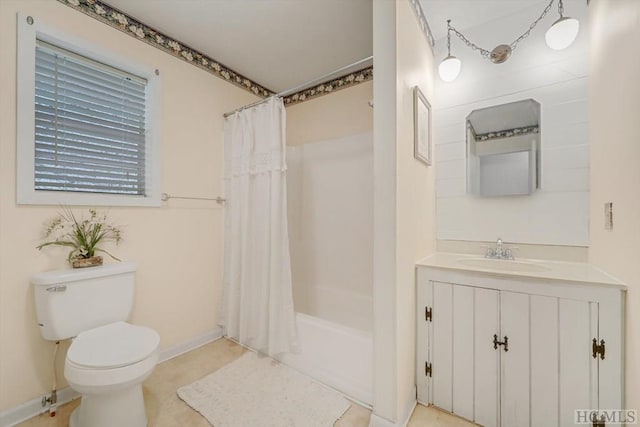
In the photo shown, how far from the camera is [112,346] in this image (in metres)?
1.26

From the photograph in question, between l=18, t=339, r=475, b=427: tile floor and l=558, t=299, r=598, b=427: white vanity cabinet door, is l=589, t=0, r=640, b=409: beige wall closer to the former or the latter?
l=558, t=299, r=598, b=427: white vanity cabinet door

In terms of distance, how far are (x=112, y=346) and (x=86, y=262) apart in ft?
1.80

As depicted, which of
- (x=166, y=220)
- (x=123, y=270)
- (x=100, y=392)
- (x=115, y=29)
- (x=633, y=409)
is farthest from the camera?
(x=166, y=220)

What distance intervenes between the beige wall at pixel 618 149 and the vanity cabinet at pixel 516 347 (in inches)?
3.3

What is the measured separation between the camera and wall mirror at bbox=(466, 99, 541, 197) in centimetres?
161

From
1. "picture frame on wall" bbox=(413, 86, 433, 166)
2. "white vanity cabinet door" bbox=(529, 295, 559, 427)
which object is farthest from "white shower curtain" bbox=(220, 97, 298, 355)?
"white vanity cabinet door" bbox=(529, 295, 559, 427)

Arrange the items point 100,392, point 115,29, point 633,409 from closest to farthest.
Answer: point 633,409, point 100,392, point 115,29

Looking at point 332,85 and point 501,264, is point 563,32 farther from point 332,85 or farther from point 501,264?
point 332,85

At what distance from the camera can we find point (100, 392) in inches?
43.7

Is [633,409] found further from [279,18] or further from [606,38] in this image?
[279,18]

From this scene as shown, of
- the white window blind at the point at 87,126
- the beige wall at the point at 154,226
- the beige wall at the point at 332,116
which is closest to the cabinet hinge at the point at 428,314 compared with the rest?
the beige wall at the point at 332,116

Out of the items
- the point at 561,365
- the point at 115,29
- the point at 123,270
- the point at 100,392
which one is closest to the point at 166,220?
the point at 123,270

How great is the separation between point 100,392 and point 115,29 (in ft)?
6.85

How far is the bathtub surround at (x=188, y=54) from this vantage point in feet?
5.36
